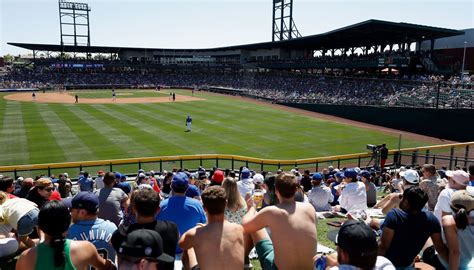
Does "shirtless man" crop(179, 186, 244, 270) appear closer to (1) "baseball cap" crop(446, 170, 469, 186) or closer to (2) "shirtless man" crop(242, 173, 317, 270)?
(2) "shirtless man" crop(242, 173, 317, 270)

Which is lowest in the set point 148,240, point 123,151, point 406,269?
point 123,151

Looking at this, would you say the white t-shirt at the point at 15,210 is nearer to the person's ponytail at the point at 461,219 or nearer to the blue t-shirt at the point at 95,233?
the blue t-shirt at the point at 95,233

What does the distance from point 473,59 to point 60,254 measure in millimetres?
61233

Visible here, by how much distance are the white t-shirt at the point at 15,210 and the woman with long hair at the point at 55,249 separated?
2.18 meters

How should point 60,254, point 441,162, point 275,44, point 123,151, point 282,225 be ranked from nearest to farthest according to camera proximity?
point 60,254
point 282,225
point 441,162
point 123,151
point 275,44

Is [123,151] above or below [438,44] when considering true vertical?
below

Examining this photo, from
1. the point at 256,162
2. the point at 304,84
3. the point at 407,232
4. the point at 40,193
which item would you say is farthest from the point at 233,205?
the point at 304,84

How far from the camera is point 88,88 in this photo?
260ft

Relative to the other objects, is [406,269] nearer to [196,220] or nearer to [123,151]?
[196,220]

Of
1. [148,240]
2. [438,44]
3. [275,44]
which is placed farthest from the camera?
[275,44]

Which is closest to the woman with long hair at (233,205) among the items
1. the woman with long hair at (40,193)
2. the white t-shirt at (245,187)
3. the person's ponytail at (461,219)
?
the person's ponytail at (461,219)

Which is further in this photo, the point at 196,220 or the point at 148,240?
the point at 196,220

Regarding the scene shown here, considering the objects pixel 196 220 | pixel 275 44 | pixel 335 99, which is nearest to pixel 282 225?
pixel 196 220

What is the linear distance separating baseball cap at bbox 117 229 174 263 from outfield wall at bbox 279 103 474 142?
33540 mm
